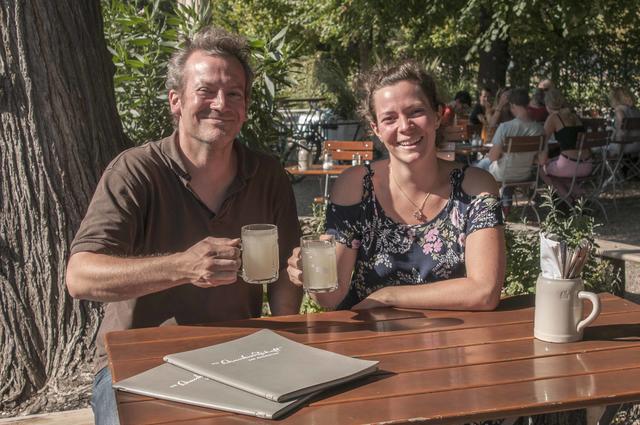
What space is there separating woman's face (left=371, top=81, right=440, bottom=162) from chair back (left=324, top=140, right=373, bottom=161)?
19.9 feet

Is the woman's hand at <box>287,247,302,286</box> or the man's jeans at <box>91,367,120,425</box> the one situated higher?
the woman's hand at <box>287,247,302,286</box>

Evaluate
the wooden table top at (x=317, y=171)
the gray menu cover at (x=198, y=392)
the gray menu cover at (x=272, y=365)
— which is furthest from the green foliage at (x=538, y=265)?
the wooden table top at (x=317, y=171)

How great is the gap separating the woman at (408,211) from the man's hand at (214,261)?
0.57 m

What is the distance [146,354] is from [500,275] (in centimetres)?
108

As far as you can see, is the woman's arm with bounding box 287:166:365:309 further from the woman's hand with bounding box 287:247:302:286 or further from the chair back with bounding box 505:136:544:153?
the chair back with bounding box 505:136:544:153

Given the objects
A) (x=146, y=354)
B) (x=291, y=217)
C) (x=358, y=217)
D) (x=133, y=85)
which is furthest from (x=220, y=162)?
(x=133, y=85)

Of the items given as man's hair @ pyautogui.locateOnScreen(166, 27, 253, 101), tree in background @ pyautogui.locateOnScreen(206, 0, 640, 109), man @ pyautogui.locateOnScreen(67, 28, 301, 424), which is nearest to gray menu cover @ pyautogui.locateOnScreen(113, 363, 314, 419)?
man @ pyautogui.locateOnScreen(67, 28, 301, 424)

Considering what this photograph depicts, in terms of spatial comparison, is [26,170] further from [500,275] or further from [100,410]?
[500,275]

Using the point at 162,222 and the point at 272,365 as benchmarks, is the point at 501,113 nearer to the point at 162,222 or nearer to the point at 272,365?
the point at 162,222

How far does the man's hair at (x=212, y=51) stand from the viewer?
2.64 metres

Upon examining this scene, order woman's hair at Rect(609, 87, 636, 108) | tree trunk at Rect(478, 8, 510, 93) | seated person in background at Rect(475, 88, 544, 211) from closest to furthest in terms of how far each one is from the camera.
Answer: seated person in background at Rect(475, 88, 544, 211) → woman's hair at Rect(609, 87, 636, 108) → tree trunk at Rect(478, 8, 510, 93)

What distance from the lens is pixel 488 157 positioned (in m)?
8.05

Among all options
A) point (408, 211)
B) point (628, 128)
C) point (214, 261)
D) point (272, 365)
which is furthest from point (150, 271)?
point (628, 128)

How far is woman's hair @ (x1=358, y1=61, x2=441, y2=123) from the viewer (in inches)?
103
